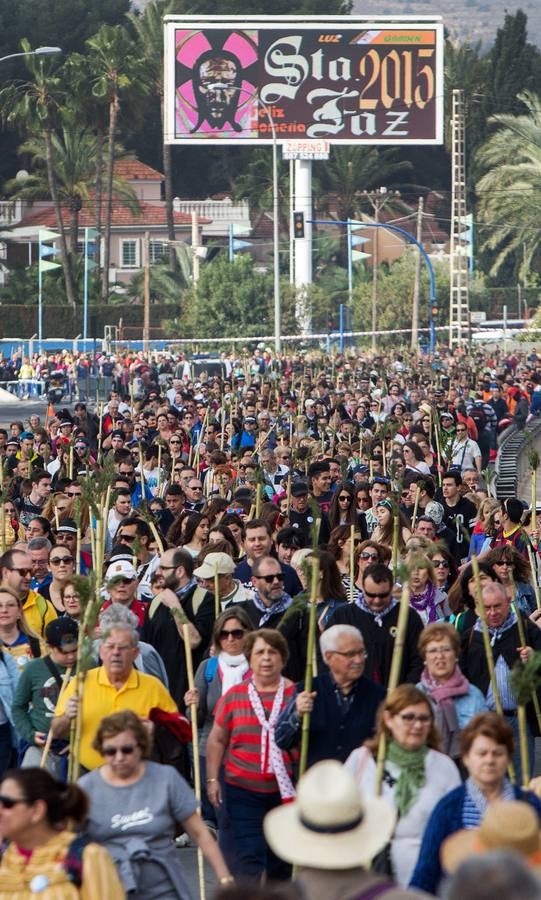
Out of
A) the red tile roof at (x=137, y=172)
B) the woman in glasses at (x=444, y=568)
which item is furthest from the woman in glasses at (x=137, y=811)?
the red tile roof at (x=137, y=172)

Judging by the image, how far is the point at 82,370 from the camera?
56.8 metres

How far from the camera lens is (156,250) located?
113250 mm

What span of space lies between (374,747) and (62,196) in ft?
299

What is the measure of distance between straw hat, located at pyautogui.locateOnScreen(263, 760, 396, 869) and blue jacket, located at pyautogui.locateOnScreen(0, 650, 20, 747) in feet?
12.6

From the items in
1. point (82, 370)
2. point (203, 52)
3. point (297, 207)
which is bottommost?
point (82, 370)

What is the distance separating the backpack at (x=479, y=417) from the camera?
93.8 feet

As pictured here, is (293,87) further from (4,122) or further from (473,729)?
(473,729)

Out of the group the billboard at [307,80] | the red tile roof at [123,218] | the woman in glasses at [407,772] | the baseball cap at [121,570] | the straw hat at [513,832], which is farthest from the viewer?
the red tile roof at [123,218]

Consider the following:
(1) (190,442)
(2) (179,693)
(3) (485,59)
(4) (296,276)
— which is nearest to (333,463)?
(1) (190,442)

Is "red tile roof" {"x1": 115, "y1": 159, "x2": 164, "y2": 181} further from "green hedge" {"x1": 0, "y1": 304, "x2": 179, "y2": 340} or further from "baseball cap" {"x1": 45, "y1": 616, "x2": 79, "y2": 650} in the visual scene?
"baseball cap" {"x1": 45, "y1": 616, "x2": 79, "y2": 650}

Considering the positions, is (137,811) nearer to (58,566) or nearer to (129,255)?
(58,566)

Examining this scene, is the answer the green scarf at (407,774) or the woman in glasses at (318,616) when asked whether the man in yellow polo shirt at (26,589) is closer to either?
the woman in glasses at (318,616)

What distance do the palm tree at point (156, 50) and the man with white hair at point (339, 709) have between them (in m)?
96.2

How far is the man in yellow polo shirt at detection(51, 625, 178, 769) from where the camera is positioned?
7.98 meters
